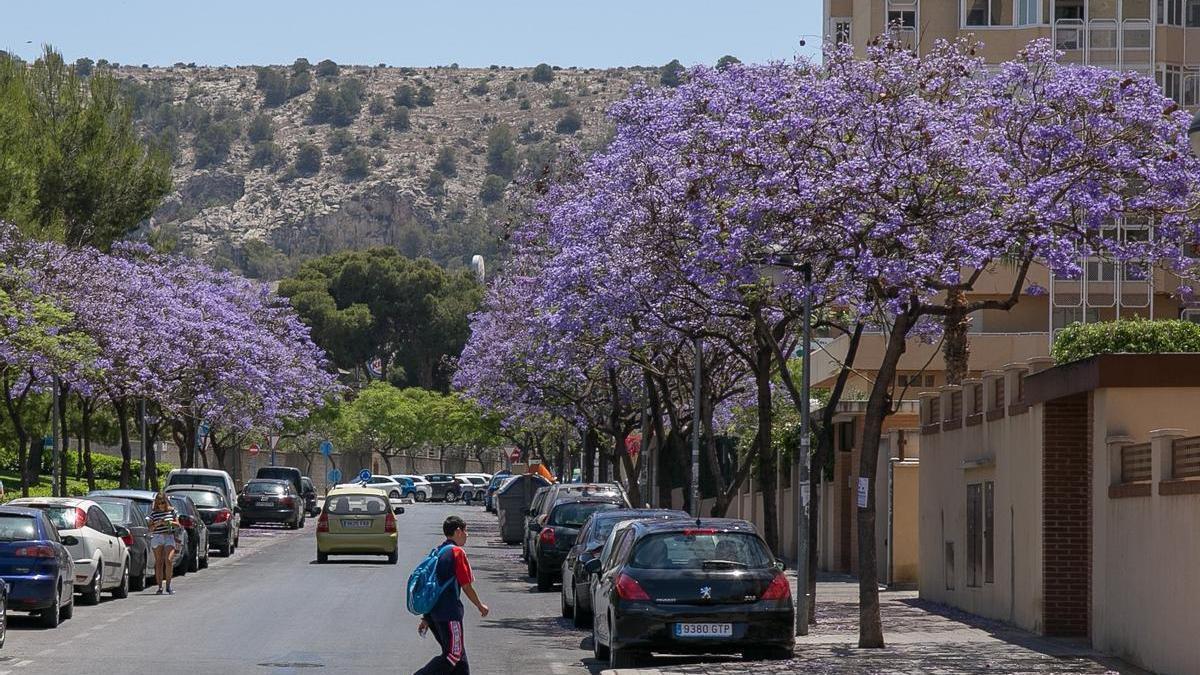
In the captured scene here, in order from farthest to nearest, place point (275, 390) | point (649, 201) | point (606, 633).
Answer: point (275, 390)
point (649, 201)
point (606, 633)

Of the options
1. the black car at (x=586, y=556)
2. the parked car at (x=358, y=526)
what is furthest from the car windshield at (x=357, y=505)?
the black car at (x=586, y=556)

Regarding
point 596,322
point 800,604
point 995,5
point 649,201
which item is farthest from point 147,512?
point 995,5

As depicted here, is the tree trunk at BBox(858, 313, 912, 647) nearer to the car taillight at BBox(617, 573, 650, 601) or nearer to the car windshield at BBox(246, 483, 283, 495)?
the car taillight at BBox(617, 573, 650, 601)

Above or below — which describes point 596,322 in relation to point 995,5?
below

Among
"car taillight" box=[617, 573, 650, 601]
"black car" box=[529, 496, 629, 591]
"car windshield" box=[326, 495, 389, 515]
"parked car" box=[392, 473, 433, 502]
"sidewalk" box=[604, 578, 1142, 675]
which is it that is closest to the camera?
"sidewalk" box=[604, 578, 1142, 675]

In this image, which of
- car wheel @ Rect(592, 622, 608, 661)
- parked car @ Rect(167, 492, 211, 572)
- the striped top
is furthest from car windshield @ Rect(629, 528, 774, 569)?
parked car @ Rect(167, 492, 211, 572)

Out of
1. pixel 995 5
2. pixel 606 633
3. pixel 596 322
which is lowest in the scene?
pixel 606 633

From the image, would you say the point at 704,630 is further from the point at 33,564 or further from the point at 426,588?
the point at 33,564

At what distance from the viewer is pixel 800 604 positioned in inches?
938

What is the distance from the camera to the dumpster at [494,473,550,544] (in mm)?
54312

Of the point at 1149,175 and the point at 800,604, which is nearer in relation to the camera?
the point at 1149,175

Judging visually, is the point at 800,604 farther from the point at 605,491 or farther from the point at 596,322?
the point at 605,491

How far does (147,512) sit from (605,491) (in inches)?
372

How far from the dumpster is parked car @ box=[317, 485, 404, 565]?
42.9ft
